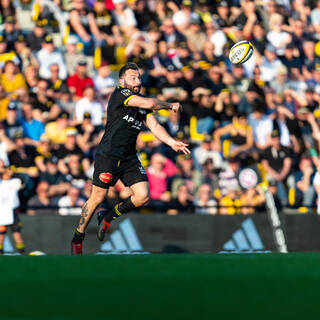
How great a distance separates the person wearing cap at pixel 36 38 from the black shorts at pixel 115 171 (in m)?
6.58

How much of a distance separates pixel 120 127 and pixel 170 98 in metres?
5.89

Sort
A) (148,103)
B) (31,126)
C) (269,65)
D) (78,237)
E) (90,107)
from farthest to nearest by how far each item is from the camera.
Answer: (269,65) → (90,107) → (31,126) → (78,237) → (148,103)

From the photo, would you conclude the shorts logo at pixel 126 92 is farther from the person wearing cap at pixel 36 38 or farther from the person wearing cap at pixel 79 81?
the person wearing cap at pixel 36 38

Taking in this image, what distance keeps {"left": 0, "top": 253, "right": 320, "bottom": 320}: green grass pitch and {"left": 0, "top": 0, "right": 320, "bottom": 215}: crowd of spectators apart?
750 cm

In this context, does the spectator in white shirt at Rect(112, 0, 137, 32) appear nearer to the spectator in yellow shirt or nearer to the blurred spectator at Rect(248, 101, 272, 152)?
the spectator in yellow shirt

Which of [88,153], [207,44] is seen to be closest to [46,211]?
[88,153]

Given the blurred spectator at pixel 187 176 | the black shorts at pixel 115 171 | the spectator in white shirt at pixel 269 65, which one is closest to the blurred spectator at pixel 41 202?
the blurred spectator at pixel 187 176

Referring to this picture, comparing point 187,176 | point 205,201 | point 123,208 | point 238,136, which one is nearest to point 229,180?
point 205,201

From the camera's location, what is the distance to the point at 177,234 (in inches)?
564

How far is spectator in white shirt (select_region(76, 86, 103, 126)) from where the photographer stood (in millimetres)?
15203

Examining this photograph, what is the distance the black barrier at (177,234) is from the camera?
45.7 feet

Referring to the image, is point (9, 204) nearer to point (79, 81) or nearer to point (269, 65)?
point (79, 81)

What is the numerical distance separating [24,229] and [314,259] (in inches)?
290

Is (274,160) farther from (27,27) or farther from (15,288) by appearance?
(15,288)
